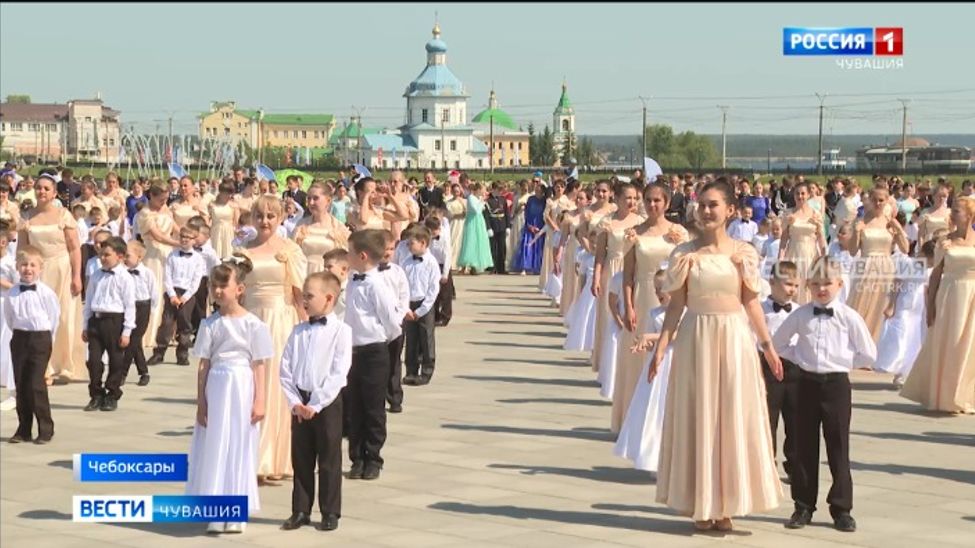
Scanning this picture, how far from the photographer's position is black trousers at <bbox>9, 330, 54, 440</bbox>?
13.1 metres

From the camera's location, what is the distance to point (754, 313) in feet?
32.2

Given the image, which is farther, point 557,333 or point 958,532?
point 557,333

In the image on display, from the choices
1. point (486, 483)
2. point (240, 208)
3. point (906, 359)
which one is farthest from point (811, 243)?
point (486, 483)

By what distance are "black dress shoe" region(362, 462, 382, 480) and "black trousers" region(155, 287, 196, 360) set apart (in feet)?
23.0

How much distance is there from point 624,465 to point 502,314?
12966 mm

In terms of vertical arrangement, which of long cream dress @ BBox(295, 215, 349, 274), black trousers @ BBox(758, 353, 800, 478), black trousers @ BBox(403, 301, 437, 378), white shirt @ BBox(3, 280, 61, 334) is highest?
long cream dress @ BBox(295, 215, 349, 274)

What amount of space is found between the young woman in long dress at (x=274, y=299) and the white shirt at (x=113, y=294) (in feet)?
11.6

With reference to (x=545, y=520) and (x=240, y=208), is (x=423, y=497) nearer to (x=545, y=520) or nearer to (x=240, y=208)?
(x=545, y=520)

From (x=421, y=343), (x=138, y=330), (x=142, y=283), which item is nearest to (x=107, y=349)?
(x=138, y=330)

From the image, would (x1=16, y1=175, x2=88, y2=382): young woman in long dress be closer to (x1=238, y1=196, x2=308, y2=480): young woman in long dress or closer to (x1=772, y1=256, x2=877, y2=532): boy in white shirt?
→ (x1=238, y1=196, x2=308, y2=480): young woman in long dress

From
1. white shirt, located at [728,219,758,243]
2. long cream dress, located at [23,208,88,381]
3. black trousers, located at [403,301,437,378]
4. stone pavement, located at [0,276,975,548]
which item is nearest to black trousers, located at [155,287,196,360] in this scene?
stone pavement, located at [0,276,975,548]

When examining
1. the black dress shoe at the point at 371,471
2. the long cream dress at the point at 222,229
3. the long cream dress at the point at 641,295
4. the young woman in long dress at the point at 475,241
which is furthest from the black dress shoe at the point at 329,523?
the young woman in long dress at the point at 475,241

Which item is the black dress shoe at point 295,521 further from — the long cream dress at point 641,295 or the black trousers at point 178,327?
the black trousers at point 178,327

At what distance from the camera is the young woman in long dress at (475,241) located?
3341 cm
